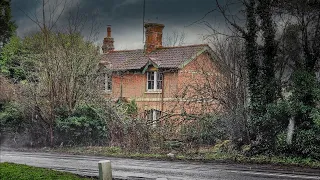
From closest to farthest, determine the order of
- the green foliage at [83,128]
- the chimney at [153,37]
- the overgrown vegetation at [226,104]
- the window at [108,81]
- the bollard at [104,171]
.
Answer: the bollard at [104,171], the overgrown vegetation at [226,104], the green foliage at [83,128], the window at [108,81], the chimney at [153,37]

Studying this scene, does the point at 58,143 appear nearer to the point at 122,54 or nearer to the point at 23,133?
the point at 23,133

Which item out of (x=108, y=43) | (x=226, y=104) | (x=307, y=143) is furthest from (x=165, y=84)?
(x=307, y=143)

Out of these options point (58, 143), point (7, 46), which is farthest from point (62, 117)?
point (7, 46)

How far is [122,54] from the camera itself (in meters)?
38.2

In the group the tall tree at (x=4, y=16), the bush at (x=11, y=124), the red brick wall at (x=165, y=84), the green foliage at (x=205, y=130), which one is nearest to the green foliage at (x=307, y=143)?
the green foliage at (x=205, y=130)

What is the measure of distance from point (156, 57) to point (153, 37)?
2.27 metres

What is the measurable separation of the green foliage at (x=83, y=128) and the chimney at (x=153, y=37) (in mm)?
11025

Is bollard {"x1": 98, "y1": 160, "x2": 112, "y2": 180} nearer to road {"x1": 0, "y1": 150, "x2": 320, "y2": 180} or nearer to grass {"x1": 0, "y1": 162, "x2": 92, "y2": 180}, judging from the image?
grass {"x1": 0, "y1": 162, "x2": 92, "y2": 180}

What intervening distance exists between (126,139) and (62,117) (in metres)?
6.15

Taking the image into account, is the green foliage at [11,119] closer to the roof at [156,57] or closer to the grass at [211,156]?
the grass at [211,156]

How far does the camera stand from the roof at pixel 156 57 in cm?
3316

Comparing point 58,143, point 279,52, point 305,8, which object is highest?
point 305,8

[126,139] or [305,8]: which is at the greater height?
[305,8]

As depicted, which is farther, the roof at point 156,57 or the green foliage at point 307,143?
the roof at point 156,57
